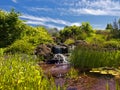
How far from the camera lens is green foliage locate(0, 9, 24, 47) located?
3083 cm

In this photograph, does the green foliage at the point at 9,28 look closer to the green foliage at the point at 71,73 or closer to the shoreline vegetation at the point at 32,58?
the shoreline vegetation at the point at 32,58

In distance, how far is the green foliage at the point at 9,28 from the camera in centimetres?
3083

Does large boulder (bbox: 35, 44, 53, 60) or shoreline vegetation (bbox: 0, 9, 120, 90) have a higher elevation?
shoreline vegetation (bbox: 0, 9, 120, 90)

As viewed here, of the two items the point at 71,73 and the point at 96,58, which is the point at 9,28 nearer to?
the point at 96,58

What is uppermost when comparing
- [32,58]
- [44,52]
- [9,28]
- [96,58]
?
[9,28]

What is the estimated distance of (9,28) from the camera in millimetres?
30922

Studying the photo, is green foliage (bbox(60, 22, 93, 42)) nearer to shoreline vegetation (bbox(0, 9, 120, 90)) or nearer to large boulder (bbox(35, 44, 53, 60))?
shoreline vegetation (bbox(0, 9, 120, 90))

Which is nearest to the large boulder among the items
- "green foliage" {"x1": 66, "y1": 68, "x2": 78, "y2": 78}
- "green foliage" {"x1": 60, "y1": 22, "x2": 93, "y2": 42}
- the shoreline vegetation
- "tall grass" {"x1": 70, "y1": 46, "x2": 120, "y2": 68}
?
the shoreline vegetation

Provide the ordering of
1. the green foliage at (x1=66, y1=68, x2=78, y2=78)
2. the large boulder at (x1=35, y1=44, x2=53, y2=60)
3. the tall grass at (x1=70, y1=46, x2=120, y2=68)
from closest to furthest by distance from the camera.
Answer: the green foliage at (x1=66, y1=68, x2=78, y2=78) → the tall grass at (x1=70, y1=46, x2=120, y2=68) → the large boulder at (x1=35, y1=44, x2=53, y2=60)

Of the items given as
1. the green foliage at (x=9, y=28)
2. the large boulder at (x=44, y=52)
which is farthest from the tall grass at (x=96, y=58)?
the green foliage at (x=9, y=28)

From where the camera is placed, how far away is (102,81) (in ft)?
47.6

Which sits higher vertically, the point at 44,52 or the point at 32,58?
the point at 32,58

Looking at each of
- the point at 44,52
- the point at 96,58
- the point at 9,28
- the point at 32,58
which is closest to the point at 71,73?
the point at 32,58

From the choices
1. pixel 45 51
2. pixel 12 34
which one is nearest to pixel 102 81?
pixel 45 51
